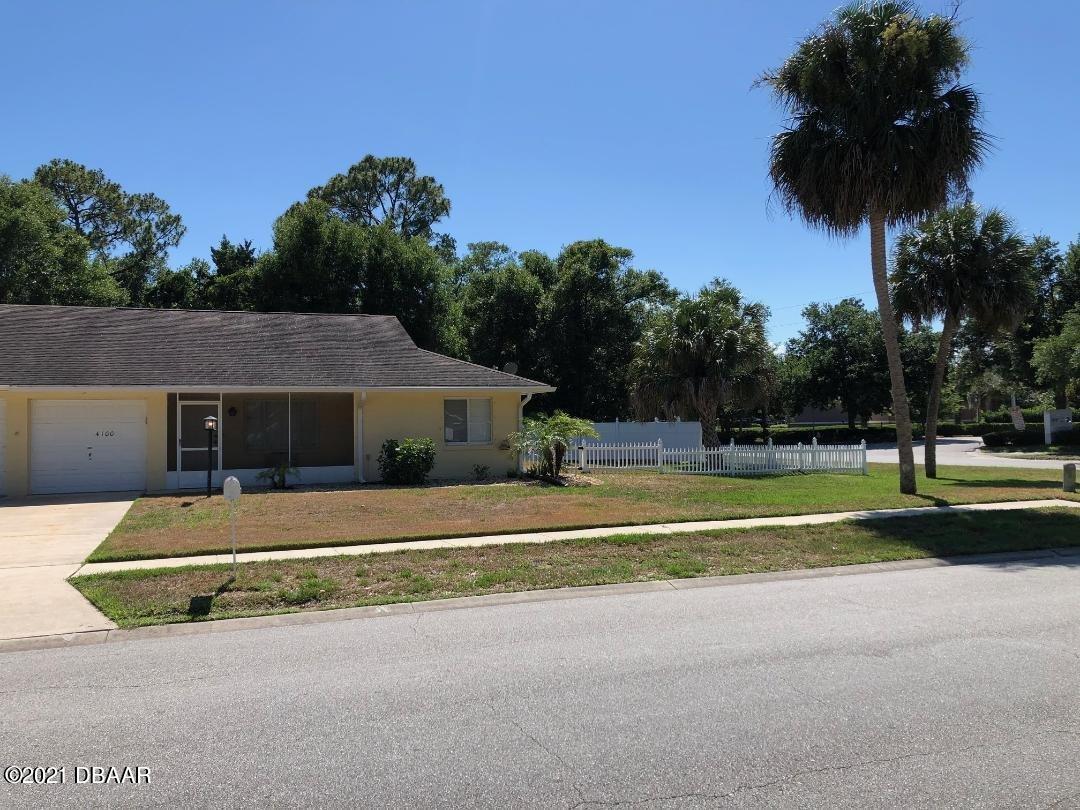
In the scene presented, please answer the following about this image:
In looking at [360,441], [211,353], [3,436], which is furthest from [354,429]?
[3,436]

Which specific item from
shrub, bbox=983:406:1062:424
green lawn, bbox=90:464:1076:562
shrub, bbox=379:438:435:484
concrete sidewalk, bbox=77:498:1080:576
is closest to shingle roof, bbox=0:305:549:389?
shrub, bbox=379:438:435:484

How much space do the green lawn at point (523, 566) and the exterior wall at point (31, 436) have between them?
31.4 ft

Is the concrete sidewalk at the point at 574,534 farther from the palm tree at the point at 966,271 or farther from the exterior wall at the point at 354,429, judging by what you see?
the exterior wall at the point at 354,429

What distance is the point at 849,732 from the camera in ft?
14.7

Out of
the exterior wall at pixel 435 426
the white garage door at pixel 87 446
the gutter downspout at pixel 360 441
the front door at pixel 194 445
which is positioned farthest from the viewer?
the exterior wall at pixel 435 426

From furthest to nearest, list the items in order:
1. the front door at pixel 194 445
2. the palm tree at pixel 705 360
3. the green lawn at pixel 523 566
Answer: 1. the palm tree at pixel 705 360
2. the front door at pixel 194 445
3. the green lawn at pixel 523 566

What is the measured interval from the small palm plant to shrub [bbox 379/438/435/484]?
2.48 metres

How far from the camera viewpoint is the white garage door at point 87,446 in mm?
16938

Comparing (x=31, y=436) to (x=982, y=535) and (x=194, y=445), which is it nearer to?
(x=194, y=445)

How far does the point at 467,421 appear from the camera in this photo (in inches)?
805

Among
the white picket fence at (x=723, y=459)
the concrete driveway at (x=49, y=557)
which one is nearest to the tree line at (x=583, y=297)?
the white picket fence at (x=723, y=459)

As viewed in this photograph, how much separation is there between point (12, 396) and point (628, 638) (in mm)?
15817

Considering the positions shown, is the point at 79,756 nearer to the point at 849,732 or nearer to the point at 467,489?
the point at 849,732

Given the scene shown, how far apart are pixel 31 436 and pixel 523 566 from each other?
13.2m
